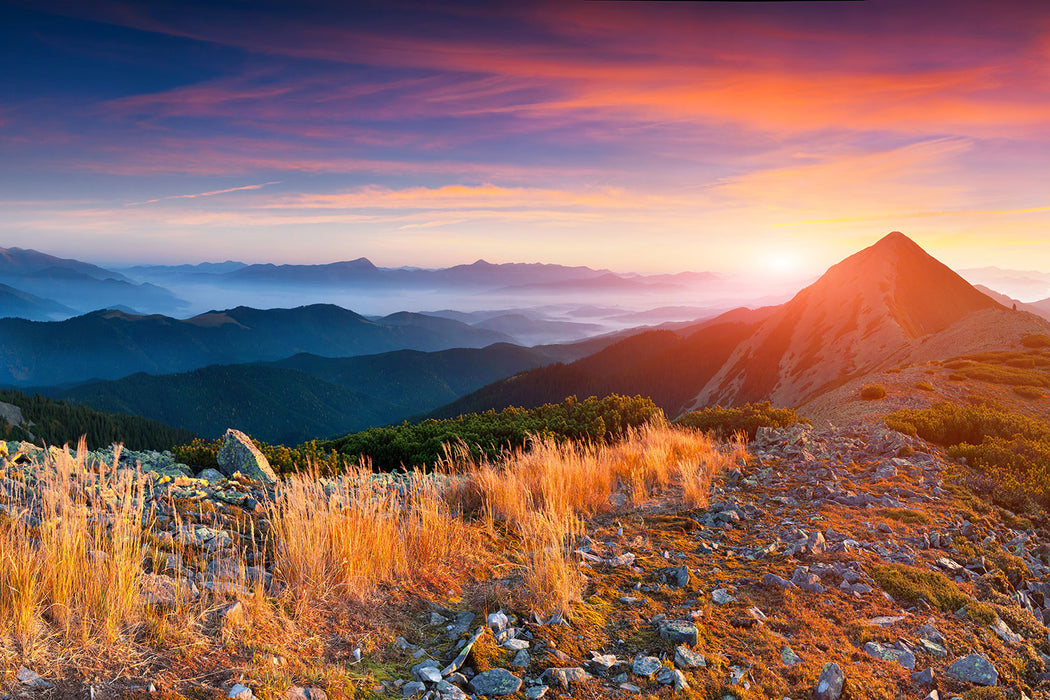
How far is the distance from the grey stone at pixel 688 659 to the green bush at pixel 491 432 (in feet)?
36.8

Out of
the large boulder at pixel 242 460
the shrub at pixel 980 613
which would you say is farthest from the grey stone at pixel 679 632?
the large boulder at pixel 242 460

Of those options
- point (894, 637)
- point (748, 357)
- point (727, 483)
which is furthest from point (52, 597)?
point (748, 357)

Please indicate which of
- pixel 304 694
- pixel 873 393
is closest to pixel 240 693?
pixel 304 694

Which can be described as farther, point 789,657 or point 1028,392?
point 1028,392

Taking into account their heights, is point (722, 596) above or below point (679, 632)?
below

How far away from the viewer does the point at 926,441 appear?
14.4 meters

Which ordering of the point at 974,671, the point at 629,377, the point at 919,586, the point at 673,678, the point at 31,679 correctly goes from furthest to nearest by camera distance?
the point at 629,377 < the point at 919,586 < the point at 974,671 < the point at 673,678 < the point at 31,679

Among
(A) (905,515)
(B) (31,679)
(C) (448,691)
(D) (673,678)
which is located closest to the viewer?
(B) (31,679)

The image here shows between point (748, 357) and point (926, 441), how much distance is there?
13893 cm

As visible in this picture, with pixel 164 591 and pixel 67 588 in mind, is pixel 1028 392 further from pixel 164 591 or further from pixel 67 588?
pixel 67 588

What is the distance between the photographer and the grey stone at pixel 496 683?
13.3 feet

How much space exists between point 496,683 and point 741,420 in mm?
16143

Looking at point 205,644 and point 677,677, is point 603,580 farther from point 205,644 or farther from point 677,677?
point 205,644

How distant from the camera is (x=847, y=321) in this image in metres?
123
